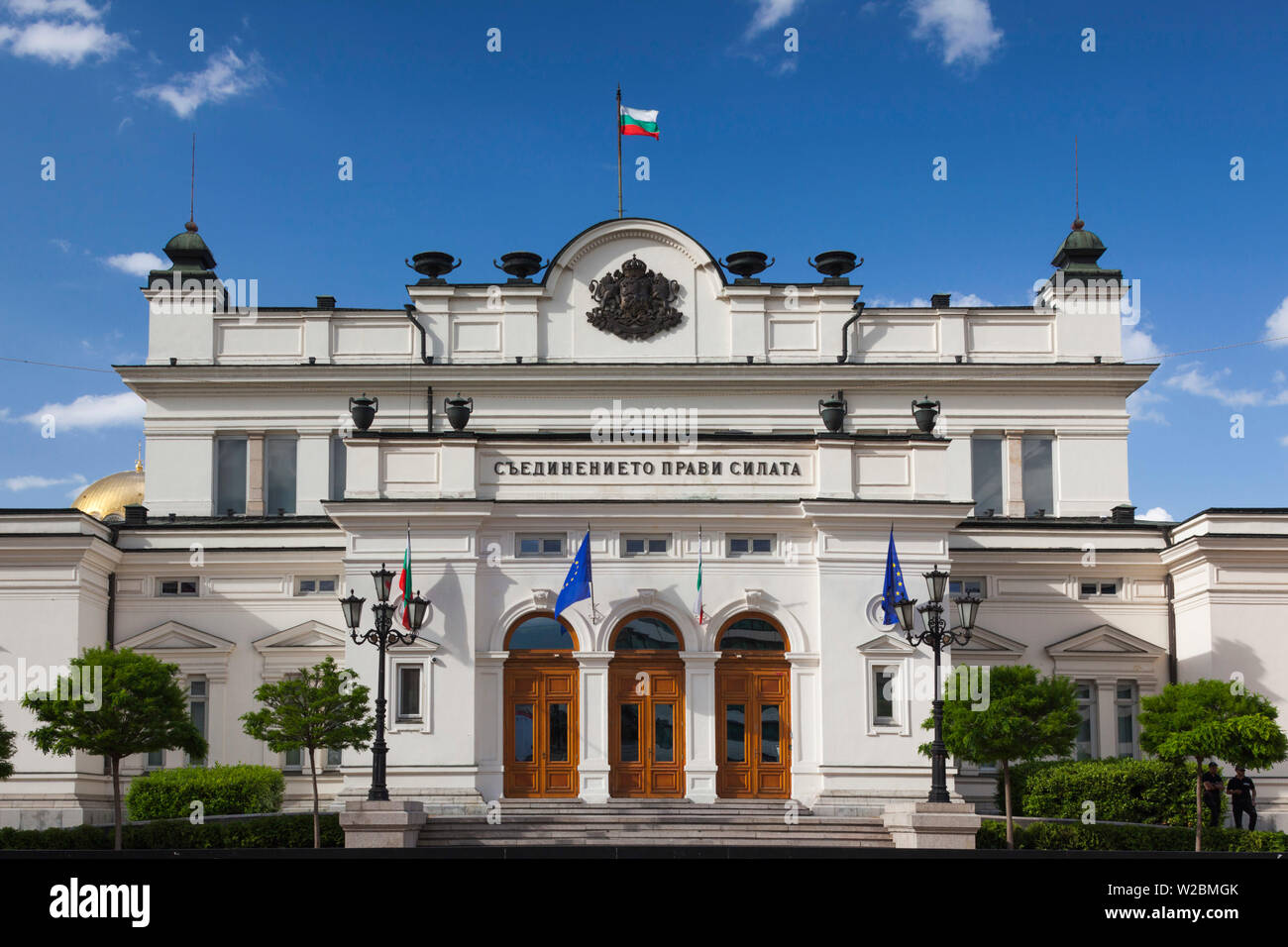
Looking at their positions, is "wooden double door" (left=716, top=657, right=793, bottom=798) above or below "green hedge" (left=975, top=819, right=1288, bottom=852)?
above

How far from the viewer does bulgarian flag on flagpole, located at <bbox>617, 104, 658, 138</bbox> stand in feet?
147

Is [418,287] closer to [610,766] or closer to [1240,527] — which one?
[610,766]

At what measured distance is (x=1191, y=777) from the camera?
33031mm

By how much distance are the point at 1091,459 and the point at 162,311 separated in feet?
87.9

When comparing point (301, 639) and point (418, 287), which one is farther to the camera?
point (418, 287)

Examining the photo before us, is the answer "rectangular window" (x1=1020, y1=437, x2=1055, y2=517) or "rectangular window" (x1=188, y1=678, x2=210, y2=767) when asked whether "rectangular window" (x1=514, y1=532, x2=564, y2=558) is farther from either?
"rectangular window" (x1=1020, y1=437, x2=1055, y2=517)

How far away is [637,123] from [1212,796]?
2465 cm

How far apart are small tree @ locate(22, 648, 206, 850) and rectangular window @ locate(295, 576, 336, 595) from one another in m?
6.33

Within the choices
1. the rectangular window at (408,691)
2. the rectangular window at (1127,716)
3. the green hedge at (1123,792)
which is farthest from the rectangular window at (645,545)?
the rectangular window at (1127,716)

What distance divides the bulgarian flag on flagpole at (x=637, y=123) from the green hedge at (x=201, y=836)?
22.6 metres

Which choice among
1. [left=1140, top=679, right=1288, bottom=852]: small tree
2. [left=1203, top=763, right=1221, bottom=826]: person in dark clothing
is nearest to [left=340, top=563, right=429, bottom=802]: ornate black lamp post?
[left=1140, top=679, right=1288, bottom=852]: small tree

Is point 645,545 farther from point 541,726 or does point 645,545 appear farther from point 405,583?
point 405,583

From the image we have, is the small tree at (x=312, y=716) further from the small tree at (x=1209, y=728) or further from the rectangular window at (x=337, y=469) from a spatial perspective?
the small tree at (x=1209, y=728)
